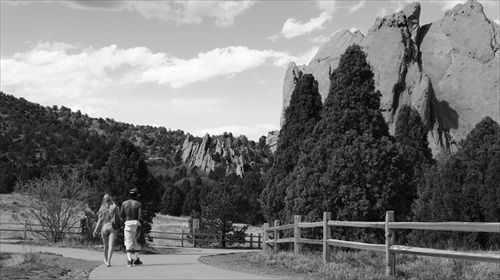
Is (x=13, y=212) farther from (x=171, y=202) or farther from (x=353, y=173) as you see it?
(x=353, y=173)

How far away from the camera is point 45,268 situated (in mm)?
14766

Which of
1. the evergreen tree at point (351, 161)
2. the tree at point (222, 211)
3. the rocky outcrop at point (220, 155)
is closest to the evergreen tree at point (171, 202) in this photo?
the tree at point (222, 211)

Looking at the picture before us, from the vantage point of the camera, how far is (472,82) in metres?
71.6

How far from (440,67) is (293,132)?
2102 inches

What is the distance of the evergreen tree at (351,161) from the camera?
1831cm

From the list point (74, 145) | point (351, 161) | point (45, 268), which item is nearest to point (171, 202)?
point (74, 145)

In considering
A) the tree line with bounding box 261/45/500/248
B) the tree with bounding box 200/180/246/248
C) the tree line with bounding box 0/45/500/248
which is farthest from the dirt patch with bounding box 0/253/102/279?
the tree with bounding box 200/180/246/248

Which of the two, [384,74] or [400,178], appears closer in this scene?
[400,178]

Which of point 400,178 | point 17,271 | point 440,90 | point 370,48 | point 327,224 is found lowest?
point 17,271

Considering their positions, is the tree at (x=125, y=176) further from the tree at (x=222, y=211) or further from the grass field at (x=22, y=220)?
the grass field at (x=22, y=220)

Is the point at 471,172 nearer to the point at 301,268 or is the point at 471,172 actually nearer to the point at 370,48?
the point at 301,268

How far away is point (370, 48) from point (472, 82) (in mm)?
13286

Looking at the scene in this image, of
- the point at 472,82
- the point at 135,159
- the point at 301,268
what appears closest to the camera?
the point at 301,268

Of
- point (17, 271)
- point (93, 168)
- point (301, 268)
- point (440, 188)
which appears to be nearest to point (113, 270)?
point (17, 271)
